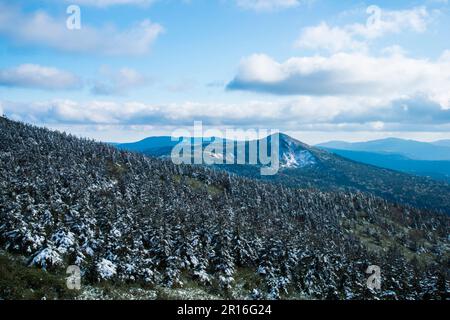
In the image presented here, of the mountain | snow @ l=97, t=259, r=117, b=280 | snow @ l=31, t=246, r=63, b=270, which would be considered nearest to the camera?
snow @ l=31, t=246, r=63, b=270

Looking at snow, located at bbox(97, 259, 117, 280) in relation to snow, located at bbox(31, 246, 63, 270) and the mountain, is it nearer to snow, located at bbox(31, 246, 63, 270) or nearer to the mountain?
the mountain

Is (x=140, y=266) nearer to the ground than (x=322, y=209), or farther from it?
farther from it

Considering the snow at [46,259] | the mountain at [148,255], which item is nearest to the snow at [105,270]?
the mountain at [148,255]

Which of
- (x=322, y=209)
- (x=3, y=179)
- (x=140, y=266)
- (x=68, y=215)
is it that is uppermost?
(x=3, y=179)

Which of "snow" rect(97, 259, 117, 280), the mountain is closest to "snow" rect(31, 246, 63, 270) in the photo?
the mountain

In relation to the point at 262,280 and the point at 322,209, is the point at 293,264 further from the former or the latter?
the point at 322,209

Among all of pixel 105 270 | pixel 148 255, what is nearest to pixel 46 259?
pixel 105 270

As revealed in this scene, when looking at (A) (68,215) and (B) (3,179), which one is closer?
(A) (68,215)

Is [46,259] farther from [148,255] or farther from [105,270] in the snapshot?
[148,255]

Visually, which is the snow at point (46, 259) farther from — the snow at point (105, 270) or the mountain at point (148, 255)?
the snow at point (105, 270)
